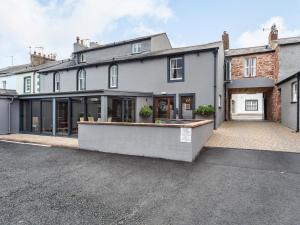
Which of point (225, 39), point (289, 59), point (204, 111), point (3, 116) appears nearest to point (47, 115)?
point (3, 116)

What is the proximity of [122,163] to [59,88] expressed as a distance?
1546 cm

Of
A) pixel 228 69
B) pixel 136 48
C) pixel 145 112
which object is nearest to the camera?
pixel 145 112

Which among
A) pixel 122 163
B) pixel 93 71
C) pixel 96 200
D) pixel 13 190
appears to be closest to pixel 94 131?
pixel 122 163

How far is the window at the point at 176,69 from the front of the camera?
45.1 ft

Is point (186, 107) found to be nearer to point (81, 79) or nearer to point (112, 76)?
point (112, 76)

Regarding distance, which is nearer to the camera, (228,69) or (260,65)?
(228,69)

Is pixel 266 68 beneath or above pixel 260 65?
beneath

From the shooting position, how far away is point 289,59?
605 inches

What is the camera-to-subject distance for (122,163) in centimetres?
647

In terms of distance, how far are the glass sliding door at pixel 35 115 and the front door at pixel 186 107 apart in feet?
34.0

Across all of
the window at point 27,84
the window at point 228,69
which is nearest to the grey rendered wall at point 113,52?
the window at point 228,69

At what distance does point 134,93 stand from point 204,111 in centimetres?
483

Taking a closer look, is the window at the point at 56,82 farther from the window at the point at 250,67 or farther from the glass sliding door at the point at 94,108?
the window at the point at 250,67

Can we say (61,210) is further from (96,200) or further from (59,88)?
(59,88)
